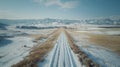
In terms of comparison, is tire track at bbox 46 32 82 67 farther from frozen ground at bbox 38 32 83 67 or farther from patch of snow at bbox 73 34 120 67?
patch of snow at bbox 73 34 120 67

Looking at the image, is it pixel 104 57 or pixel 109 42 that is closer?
pixel 104 57

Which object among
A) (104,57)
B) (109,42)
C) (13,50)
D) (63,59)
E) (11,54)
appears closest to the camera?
(63,59)

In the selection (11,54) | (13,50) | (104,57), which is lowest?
(104,57)

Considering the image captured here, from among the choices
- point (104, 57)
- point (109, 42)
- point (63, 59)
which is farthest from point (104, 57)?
point (109, 42)

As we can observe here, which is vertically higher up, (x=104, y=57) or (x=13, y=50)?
(x=13, y=50)

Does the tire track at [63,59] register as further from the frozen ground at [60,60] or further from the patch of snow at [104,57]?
the patch of snow at [104,57]

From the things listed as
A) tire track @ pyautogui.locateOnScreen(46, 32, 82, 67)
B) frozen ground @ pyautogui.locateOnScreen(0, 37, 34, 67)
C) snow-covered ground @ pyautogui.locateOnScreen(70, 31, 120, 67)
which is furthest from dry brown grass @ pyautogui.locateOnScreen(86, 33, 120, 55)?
frozen ground @ pyautogui.locateOnScreen(0, 37, 34, 67)

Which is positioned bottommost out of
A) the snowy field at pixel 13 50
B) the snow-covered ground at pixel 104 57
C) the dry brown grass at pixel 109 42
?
the dry brown grass at pixel 109 42

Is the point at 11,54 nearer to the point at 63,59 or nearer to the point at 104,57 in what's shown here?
the point at 63,59

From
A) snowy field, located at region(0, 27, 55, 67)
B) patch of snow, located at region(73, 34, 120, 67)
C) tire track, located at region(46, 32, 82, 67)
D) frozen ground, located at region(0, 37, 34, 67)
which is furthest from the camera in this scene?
snowy field, located at region(0, 27, 55, 67)

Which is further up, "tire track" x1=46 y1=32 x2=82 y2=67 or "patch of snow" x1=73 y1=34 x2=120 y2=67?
"tire track" x1=46 y1=32 x2=82 y2=67

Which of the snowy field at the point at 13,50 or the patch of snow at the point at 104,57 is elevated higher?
the snowy field at the point at 13,50

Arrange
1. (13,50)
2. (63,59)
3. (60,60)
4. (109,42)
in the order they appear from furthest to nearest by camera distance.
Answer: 1. (109,42)
2. (13,50)
3. (63,59)
4. (60,60)

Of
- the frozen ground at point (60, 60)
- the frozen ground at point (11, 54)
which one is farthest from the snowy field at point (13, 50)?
the frozen ground at point (60, 60)
